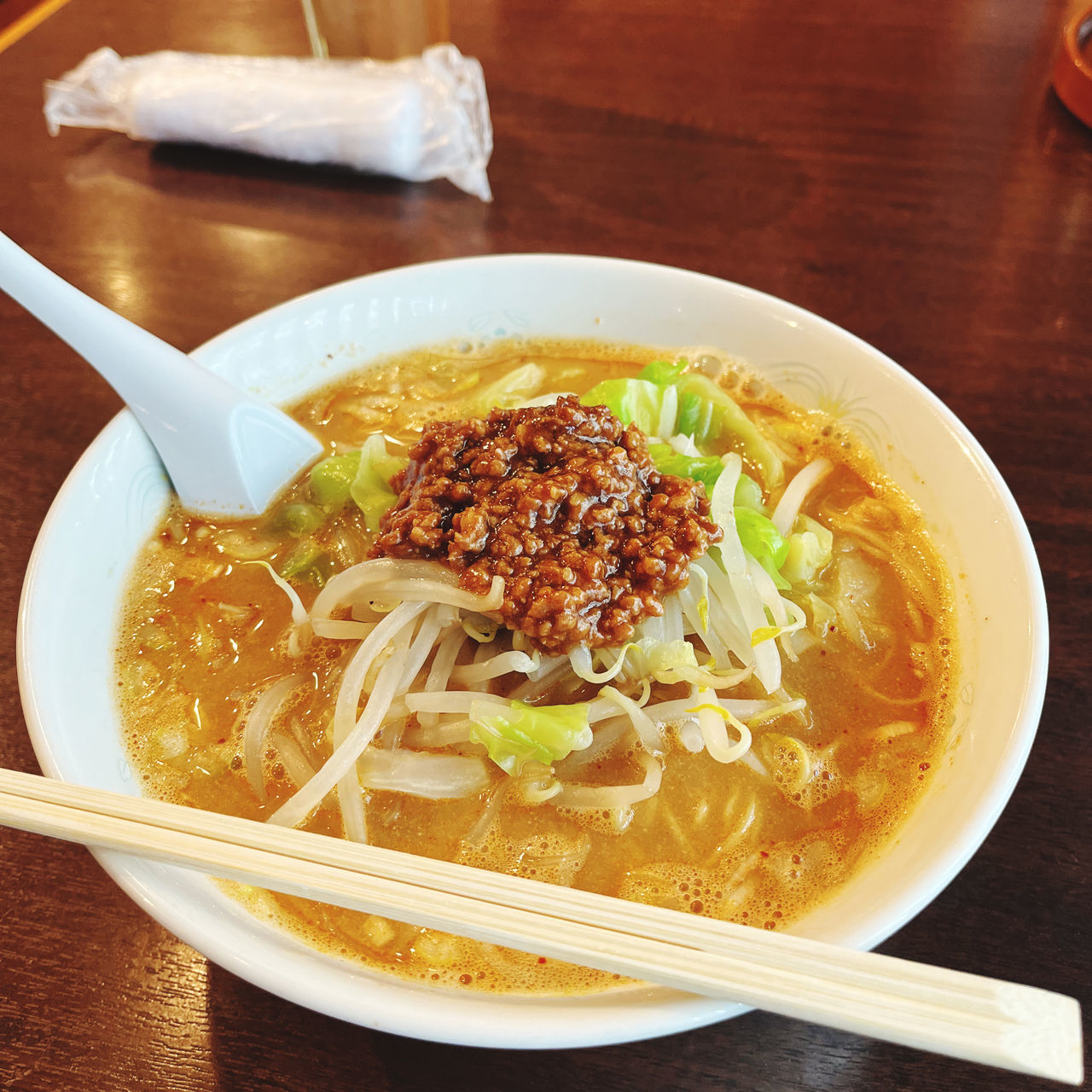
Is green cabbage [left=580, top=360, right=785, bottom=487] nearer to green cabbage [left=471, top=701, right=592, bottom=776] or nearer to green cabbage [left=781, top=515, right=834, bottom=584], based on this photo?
green cabbage [left=781, top=515, right=834, bottom=584]

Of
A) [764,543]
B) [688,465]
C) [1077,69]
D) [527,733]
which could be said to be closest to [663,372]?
[688,465]

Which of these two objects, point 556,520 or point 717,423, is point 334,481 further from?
point 717,423

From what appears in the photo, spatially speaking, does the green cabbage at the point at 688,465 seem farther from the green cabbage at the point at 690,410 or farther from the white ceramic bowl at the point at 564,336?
the white ceramic bowl at the point at 564,336

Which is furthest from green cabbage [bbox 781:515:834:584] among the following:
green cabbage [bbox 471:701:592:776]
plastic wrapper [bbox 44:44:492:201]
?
plastic wrapper [bbox 44:44:492:201]

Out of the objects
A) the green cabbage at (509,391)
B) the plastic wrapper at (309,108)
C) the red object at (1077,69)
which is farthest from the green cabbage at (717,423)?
the red object at (1077,69)

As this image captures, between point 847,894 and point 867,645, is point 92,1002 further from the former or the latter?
point 867,645
